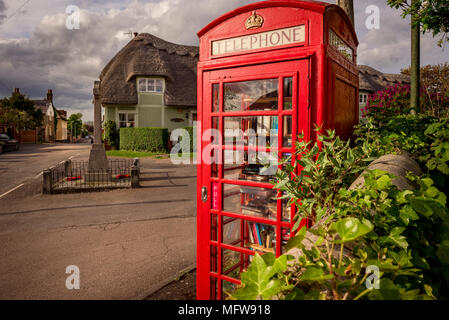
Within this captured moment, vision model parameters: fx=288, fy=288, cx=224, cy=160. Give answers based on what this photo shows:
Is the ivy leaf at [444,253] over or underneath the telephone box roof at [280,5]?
underneath

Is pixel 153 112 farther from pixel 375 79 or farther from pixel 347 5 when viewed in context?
pixel 375 79

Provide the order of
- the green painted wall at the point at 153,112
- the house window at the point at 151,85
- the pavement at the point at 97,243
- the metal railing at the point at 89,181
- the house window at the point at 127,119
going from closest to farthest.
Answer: the pavement at the point at 97,243 < the metal railing at the point at 89,181 < the green painted wall at the point at 153,112 < the house window at the point at 127,119 < the house window at the point at 151,85

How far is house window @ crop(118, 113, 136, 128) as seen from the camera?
2666 cm

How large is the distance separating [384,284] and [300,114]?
1814 mm

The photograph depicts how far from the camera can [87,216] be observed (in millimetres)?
7828

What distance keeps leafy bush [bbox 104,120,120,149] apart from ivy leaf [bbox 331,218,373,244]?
27.0 meters

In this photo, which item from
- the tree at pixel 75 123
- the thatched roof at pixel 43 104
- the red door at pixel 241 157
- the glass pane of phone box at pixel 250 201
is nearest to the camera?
the red door at pixel 241 157

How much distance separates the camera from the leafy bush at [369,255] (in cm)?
85

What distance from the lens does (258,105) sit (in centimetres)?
288

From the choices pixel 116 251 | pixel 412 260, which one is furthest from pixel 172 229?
pixel 412 260

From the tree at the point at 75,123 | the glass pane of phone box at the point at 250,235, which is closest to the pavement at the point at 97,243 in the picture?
the glass pane of phone box at the point at 250,235

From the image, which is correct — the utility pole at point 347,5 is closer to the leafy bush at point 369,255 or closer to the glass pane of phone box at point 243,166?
the glass pane of phone box at point 243,166

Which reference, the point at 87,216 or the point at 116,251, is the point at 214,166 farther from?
the point at 87,216

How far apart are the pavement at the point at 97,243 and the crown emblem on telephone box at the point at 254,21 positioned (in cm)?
359
